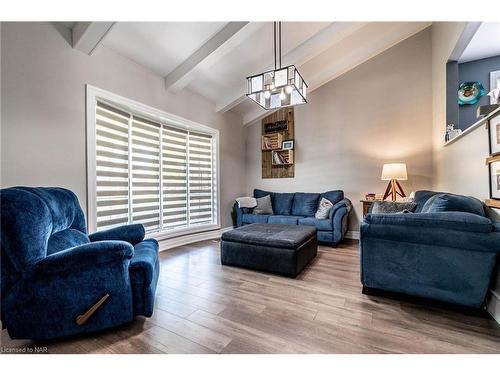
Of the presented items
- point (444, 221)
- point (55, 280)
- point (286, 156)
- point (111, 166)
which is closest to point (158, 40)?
point (111, 166)

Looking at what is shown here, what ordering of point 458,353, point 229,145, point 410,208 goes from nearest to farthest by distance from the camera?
point 458,353 → point 410,208 → point 229,145

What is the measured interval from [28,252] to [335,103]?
481cm

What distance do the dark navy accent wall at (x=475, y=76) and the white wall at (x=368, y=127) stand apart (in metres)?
0.43

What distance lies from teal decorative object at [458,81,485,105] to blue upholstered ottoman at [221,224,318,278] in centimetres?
307

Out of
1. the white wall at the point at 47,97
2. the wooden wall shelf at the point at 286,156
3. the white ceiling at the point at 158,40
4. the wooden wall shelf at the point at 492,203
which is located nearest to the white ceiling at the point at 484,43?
the wooden wall shelf at the point at 492,203

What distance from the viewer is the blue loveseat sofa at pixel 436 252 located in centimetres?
154

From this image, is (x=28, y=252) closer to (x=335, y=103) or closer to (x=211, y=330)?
(x=211, y=330)

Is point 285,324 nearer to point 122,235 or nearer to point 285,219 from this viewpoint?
point 122,235

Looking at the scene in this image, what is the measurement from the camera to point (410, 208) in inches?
95.1

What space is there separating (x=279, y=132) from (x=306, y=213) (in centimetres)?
192

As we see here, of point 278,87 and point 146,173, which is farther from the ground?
point 278,87

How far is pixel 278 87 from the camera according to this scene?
87.7 inches

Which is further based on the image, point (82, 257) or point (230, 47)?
point (230, 47)
